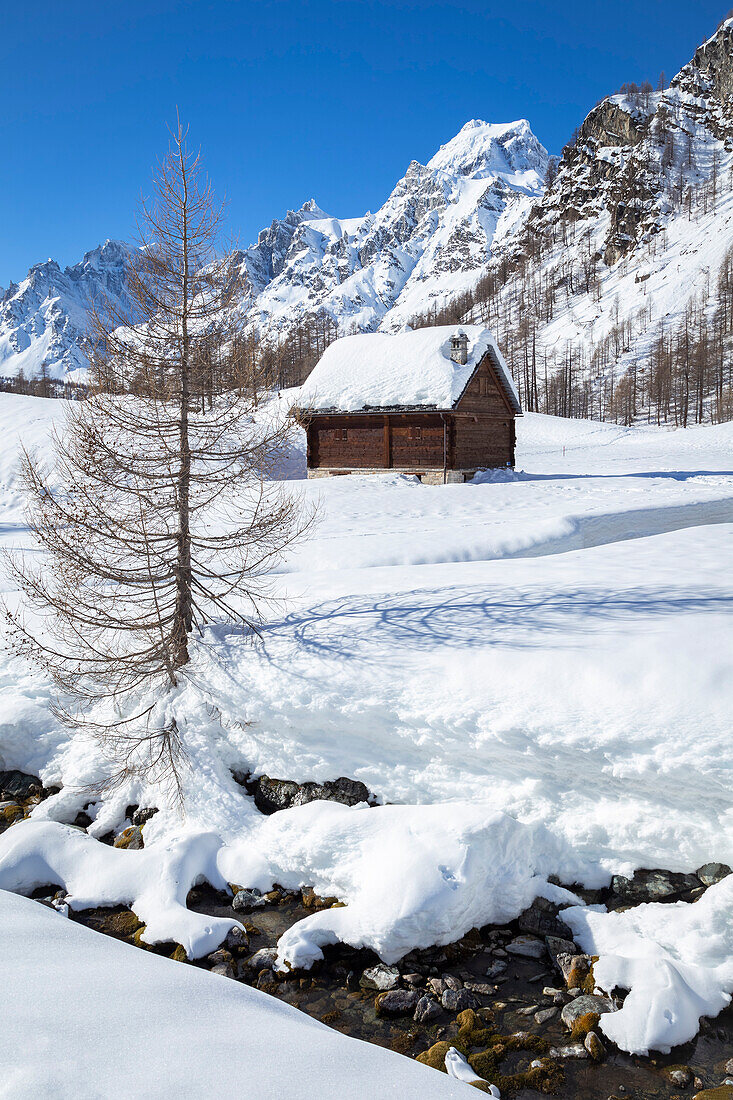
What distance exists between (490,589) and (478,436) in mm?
16736

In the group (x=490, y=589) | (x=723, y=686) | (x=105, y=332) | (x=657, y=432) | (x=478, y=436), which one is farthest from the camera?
(x=657, y=432)

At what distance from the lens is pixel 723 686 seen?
5500 millimetres

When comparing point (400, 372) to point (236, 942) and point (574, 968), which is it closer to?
point (236, 942)

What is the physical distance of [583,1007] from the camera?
4.13m

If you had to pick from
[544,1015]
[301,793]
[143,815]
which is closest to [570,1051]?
[544,1015]

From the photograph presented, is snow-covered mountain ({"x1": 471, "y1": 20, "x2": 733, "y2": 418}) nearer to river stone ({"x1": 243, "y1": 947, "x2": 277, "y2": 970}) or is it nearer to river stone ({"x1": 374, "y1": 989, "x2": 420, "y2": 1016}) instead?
river stone ({"x1": 374, "y1": 989, "x2": 420, "y2": 1016})

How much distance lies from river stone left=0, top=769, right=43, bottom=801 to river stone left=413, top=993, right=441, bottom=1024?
472 cm

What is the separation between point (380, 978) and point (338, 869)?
99 cm

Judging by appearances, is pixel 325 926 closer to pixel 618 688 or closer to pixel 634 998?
pixel 634 998

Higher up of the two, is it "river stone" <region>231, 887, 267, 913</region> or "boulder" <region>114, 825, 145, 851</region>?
"boulder" <region>114, 825, 145, 851</region>

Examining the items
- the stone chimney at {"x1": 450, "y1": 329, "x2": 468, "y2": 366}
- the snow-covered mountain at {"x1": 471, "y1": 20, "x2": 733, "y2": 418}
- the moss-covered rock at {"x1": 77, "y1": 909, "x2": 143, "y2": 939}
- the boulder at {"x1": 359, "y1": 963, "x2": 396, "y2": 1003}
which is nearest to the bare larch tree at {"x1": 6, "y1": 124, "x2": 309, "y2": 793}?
the moss-covered rock at {"x1": 77, "y1": 909, "x2": 143, "y2": 939}

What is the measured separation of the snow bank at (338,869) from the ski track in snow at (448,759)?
2 centimetres

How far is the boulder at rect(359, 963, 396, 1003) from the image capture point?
4.48 metres

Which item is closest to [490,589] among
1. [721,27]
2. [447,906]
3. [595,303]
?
[447,906]
